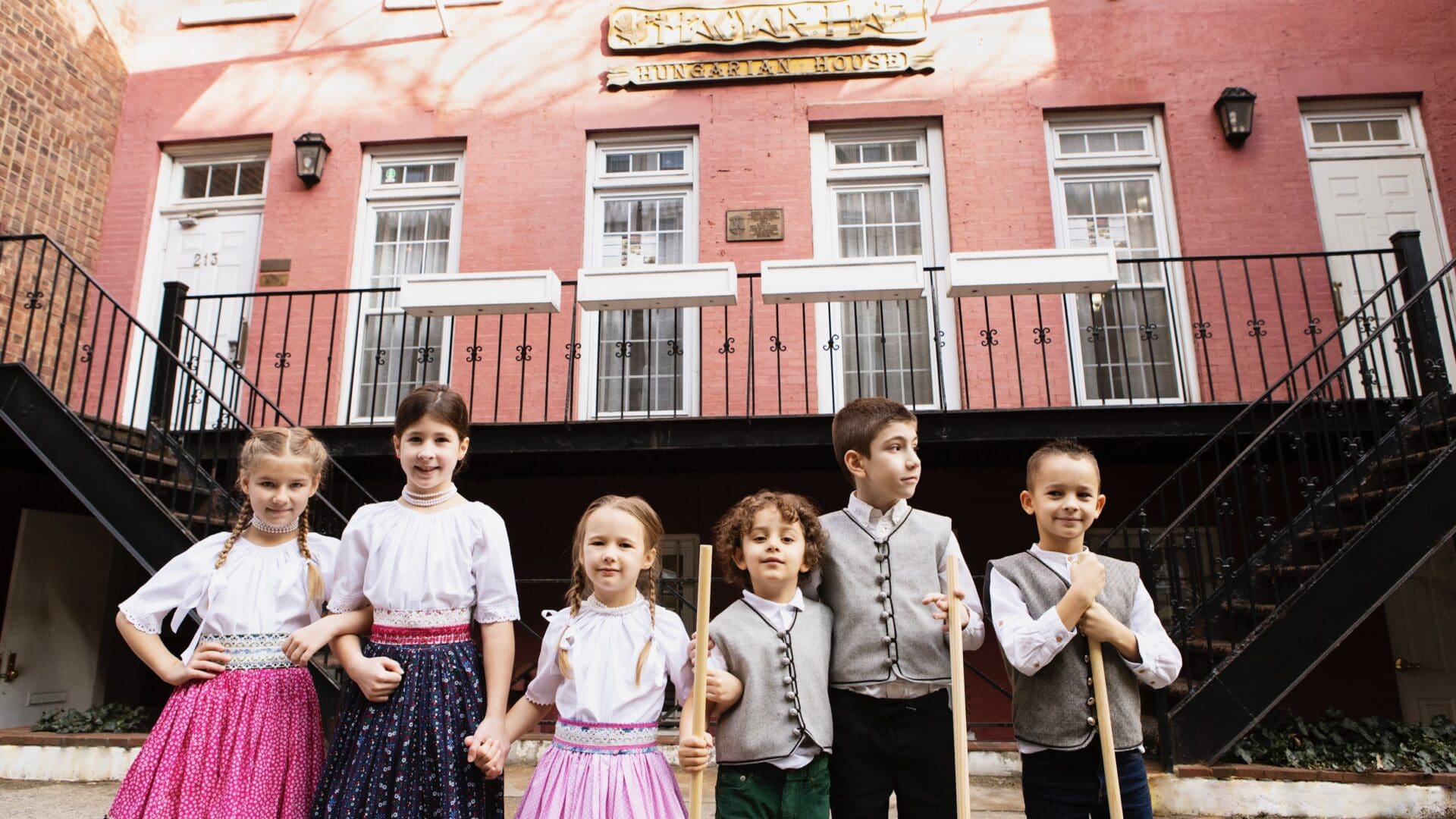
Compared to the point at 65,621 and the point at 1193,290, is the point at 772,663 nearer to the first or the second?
the point at 1193,290

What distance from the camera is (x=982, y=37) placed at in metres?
7.11

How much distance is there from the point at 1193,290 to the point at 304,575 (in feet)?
21.1

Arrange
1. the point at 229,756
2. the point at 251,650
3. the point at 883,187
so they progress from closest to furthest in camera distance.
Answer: the point at 229,756
the point at 251,650
the point at 883,187

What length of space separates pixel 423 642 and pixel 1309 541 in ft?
15.9

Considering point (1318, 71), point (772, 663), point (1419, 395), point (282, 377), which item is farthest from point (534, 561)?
point (1318, 71)

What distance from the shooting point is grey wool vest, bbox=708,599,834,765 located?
1.94 metres

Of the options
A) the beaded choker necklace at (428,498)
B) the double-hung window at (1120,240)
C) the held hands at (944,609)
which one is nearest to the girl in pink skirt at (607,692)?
the beaded choker necklace at (428,498)

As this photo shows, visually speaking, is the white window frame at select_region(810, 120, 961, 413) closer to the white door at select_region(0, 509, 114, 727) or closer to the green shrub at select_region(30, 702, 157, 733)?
the green shrub at select_region(30, 702, 157, 733)

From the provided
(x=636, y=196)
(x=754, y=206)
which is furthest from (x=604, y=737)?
(x=636, y=196)

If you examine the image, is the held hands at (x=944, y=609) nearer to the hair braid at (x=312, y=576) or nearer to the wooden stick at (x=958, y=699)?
the wooden stick at (x=958, y=699)

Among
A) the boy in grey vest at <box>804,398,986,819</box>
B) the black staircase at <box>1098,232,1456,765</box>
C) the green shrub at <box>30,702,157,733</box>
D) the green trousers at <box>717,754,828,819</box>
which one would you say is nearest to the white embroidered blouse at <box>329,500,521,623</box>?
the green trousers at <box>717,754,828,819</box>

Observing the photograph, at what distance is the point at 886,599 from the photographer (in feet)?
6.86

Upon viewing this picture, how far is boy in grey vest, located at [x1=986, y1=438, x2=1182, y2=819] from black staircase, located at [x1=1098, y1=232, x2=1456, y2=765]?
2.35m

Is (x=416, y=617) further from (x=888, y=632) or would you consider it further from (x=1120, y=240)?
(x=1120, y=240)
